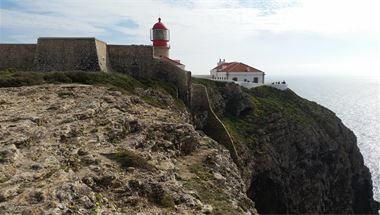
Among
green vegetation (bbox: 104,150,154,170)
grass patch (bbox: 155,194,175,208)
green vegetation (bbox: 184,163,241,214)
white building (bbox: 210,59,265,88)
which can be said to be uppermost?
white building (bbox: 210,59,265,88)

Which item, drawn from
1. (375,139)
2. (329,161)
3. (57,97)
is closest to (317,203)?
(329,161)

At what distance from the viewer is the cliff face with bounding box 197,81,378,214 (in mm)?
38406

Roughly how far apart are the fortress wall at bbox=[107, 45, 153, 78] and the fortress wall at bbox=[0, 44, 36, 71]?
684cm

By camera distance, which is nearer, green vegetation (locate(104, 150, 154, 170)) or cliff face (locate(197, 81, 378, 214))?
green vegetation (locate(104, 150, 154, 170))

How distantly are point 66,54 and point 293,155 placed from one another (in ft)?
84.4

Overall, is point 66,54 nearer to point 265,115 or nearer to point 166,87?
point 166,87

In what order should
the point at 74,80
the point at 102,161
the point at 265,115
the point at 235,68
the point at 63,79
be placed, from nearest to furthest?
the point at 102,161 < the point at 63,79 < the point at 74,80 < the point at 265,115 < the point at 235,68

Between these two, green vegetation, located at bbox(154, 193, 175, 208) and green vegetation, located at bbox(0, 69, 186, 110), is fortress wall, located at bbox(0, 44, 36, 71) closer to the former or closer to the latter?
green vegetation, located at bbox(0, 69, 186, 110)

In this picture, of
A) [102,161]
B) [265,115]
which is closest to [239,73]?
[265,115]

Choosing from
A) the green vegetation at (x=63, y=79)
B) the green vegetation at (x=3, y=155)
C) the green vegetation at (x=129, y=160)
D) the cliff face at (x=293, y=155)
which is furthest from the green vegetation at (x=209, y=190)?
the cliff face at (x=293, y=155)

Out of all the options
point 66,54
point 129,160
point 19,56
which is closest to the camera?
point 129,160

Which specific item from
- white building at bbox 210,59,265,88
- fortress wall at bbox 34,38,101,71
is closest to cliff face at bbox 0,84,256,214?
fortress wall at bbox 34,38,101,71

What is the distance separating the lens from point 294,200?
4069cm

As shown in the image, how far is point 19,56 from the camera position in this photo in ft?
113
